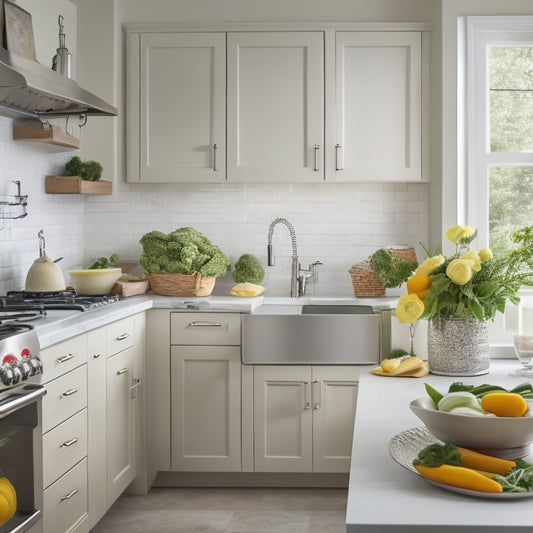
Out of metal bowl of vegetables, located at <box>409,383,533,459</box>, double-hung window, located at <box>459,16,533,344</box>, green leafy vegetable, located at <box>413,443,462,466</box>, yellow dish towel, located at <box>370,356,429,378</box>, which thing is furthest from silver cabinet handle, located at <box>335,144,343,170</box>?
green leafy vegetable, located at <box>413,443,462,466</box>

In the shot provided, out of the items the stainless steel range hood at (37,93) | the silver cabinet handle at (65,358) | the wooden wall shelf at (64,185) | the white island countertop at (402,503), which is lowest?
the white island countertop at (402,503)

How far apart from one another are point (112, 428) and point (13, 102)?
1.51 meters

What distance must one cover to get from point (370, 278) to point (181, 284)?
105 centimetres

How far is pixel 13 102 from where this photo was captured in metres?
3.57

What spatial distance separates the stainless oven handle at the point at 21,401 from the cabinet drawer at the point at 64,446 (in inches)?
12.0

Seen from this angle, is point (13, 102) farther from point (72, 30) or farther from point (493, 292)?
point (493, 292)

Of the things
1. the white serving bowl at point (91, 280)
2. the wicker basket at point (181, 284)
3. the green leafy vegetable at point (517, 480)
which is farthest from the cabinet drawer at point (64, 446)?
the green leafy vegetable at point (517, 480)

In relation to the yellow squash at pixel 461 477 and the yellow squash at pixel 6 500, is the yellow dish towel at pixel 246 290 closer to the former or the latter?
the yellow squash at pixel 6 500

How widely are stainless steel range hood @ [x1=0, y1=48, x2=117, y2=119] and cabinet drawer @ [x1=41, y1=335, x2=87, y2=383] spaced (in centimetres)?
94

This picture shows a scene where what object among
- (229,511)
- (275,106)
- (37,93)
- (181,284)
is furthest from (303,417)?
(37,93)

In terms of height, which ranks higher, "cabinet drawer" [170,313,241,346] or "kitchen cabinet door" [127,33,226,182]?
"kitchen cabinet door" [127,33,226,182]

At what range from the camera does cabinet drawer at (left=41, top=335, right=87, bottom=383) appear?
2801 millimetres

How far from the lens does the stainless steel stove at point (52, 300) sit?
3423 mm

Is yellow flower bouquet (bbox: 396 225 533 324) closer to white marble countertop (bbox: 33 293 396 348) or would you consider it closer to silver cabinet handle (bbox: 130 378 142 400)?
white marble countertop (bbox: 33 293 396 348)
